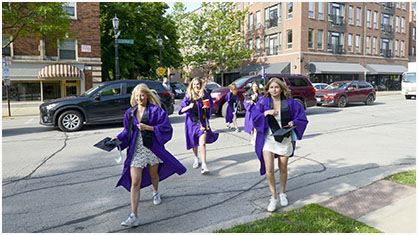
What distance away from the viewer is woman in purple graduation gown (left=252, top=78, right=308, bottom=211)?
3.83m

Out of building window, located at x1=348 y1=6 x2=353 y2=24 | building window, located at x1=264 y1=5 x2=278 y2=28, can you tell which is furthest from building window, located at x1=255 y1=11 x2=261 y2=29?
building window, located at x1=348 y1=6 x2=353 y2=24

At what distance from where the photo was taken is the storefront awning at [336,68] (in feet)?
108

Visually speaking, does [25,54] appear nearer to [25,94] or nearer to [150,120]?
[25,94]

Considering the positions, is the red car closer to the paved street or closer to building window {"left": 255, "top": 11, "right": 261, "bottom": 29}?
the paved street

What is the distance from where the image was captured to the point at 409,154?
6.70 m

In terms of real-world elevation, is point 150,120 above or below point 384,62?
below

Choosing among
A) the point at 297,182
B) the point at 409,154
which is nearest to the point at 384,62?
the point at 409,154

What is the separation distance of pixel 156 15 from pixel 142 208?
29.8 m

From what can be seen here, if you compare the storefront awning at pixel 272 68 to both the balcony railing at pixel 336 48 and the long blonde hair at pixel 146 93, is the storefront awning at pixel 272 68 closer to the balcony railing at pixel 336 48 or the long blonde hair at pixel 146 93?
the balcony railing at pixel 336 48

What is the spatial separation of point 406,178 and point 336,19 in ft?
115

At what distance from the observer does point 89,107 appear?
33.3 feet

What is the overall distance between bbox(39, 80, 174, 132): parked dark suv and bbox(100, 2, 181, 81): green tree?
18.6 meters

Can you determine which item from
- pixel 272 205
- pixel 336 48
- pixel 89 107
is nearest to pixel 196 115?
pixel 272 205

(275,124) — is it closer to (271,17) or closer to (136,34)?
(136,34)
